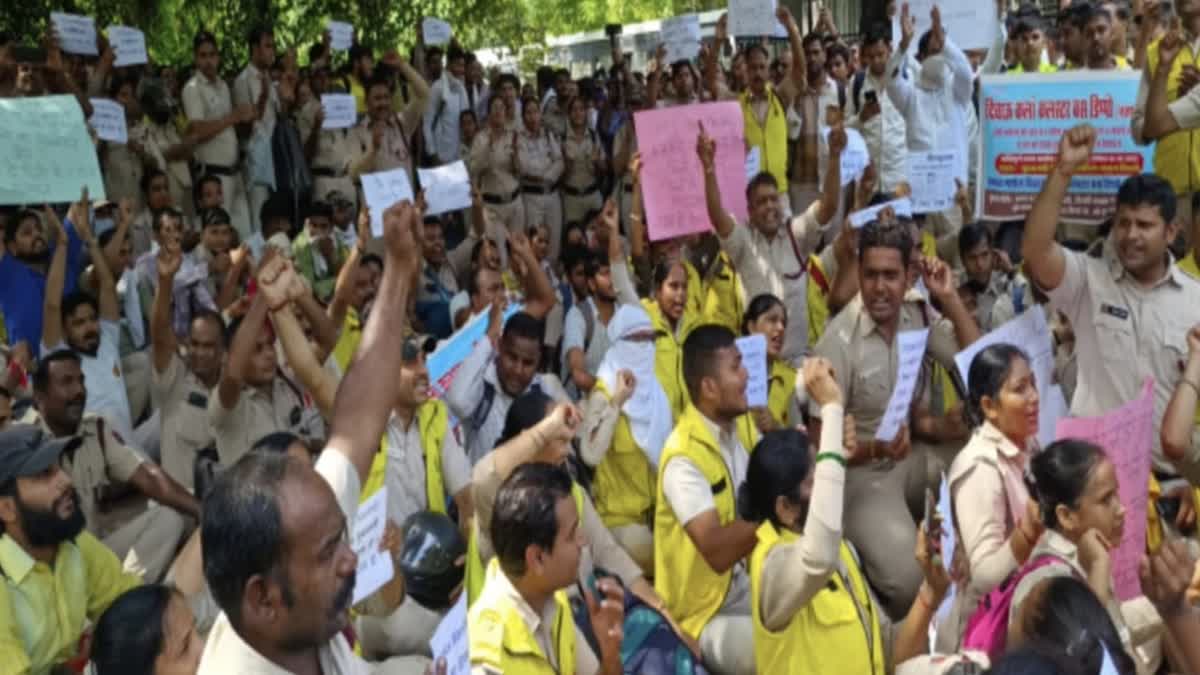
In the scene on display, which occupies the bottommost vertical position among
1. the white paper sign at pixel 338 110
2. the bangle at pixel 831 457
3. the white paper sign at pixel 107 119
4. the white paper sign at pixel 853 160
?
the bangle at pixel 831 457

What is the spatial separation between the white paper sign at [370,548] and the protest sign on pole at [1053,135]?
3.37m

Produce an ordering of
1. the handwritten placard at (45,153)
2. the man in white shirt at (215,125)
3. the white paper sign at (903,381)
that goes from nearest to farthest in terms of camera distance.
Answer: the white paper sign at (903,381)
the handwritten placard at (45,153)
the man in white shirt at (215,125)

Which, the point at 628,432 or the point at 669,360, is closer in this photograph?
the point at 628,432

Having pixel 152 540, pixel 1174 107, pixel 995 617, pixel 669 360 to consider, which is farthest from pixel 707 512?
pixel 1174 107

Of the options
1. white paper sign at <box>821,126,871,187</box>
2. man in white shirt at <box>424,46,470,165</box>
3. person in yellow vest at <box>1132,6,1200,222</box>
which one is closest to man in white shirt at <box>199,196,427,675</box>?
person in yellow vest at <box>1132,6,1200,222</box>

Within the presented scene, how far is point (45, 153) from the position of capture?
684 cm

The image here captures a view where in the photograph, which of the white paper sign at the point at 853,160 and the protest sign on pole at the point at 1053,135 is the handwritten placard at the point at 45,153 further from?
the protest sign on pole at the point at 1053,135

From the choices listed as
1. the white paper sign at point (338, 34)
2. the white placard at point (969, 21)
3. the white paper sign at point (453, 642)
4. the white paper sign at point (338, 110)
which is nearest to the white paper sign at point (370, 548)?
the white paper sign at point (453, 642)

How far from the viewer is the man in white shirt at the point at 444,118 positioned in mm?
11586

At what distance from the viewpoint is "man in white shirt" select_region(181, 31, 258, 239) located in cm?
1000

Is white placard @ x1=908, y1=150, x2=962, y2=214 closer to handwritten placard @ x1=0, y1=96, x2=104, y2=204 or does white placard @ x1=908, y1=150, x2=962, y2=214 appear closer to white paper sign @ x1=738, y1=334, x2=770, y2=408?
white paper sign @ x1=738, y1=334, x2=770, y2=408

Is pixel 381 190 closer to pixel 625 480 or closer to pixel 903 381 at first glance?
pixel 625 480

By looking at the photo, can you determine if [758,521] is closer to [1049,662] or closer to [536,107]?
[1049,662]

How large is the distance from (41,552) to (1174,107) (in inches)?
172
